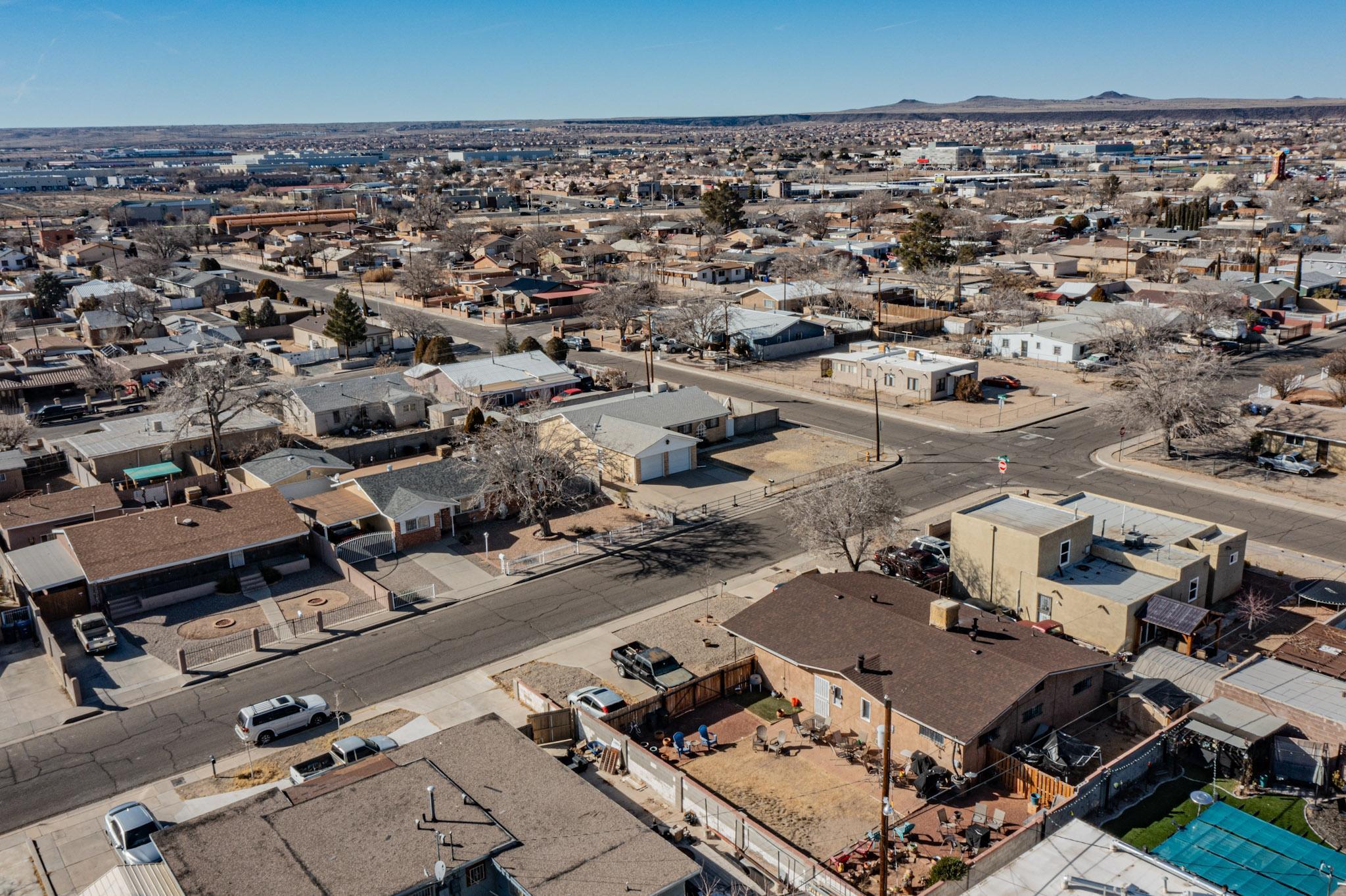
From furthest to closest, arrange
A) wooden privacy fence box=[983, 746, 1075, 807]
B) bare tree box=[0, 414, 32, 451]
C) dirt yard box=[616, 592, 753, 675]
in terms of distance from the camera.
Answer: bare tree box=[0, 414, 32, 451]
dirt yard box=[616, 592, 753, 675]
wooden privacy fence box=[983, 746, 1075, 807]

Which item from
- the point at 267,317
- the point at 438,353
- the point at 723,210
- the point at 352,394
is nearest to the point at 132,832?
the point at 352,394

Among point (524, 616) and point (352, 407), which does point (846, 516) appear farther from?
point (352, 407)

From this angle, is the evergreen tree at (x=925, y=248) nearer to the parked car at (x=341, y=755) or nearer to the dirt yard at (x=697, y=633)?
the dirt yard at (x=697, y=633)

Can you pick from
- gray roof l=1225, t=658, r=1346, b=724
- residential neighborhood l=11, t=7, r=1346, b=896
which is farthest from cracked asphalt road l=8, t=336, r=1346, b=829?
gray roof l=1225, t=658, r=1346, b=724

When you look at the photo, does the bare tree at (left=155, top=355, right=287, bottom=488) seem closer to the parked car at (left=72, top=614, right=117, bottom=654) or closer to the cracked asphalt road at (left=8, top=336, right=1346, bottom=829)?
the parked car at (left=72, top=614, right=117, bottom=654)

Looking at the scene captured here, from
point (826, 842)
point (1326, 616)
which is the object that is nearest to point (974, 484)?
point (1326, 616)

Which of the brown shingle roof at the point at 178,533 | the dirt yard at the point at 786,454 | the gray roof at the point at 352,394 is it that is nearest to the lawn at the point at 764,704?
the dirt yard at the point at 786,454
